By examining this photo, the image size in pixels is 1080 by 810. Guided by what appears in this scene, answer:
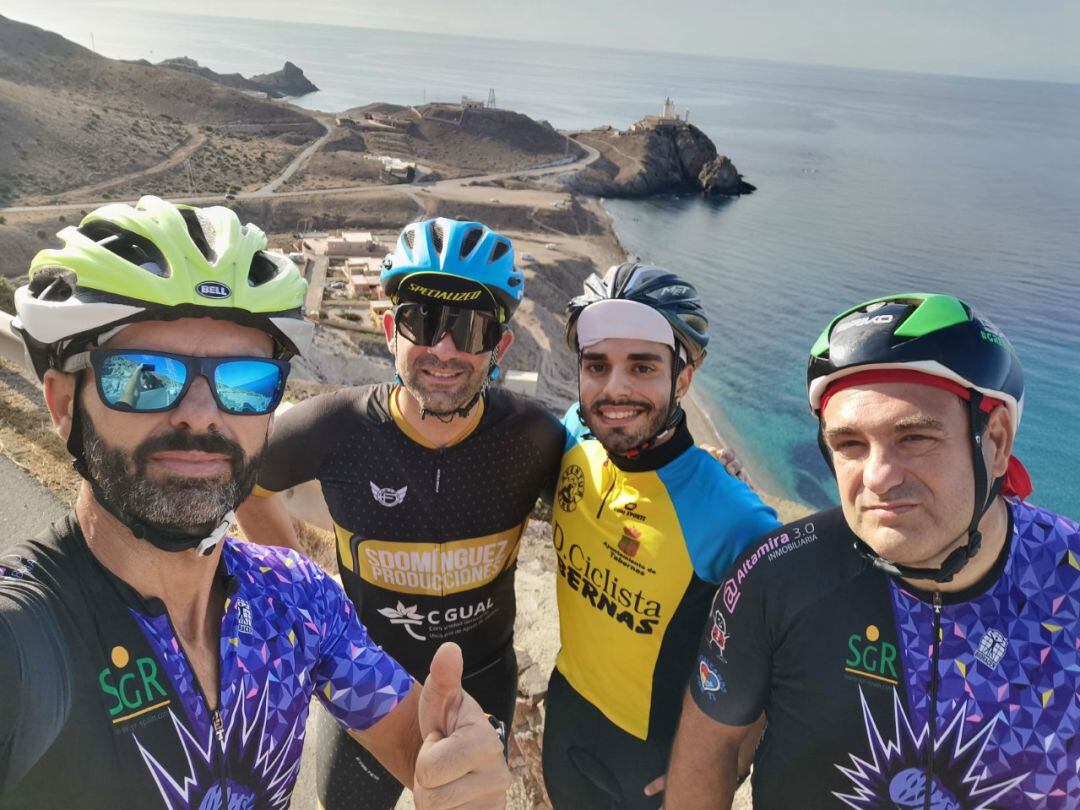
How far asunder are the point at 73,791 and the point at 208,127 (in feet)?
430

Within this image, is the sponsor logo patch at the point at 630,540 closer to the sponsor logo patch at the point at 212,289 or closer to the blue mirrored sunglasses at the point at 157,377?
the blue mirrored sunglasses at the point at 157,377

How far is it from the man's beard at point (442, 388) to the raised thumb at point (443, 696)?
2.42 m

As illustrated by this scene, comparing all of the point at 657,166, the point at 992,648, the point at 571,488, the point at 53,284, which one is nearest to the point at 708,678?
the point at 992,648

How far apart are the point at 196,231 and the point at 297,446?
1.90 m

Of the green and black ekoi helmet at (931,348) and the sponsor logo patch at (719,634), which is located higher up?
the green and black ekoi helmet at (931,348)

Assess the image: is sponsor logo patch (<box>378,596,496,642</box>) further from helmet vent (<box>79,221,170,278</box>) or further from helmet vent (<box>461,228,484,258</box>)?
helmet vent (<box>79,221,170,278</box>)

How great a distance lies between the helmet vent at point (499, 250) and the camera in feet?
16.8

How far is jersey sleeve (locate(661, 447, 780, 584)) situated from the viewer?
4.22 m

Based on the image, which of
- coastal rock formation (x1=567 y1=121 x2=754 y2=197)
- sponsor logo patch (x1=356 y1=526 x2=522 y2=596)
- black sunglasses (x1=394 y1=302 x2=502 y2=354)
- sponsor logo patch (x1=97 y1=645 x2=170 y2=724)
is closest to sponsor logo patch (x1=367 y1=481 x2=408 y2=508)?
sponsor logo patch (x1=356 y1=526 x2=522 y2=596)

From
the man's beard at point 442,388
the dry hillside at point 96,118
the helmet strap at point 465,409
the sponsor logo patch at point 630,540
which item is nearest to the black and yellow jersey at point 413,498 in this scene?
the helmet strap at point 465,409

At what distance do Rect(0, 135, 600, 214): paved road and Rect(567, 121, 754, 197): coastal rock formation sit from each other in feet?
13.6

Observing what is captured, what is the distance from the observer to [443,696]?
239cm

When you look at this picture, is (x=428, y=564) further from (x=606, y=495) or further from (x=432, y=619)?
(x=606, y=495)

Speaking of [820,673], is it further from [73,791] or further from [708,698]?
[73,791]
